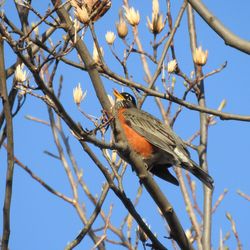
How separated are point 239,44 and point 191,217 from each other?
2.18m

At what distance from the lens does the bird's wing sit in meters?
5.42

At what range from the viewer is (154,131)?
5633 millimetres

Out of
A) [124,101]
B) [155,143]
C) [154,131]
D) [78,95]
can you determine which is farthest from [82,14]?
[124,101]

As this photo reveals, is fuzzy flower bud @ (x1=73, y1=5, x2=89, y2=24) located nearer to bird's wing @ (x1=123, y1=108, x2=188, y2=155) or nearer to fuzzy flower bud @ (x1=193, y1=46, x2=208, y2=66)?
fuzzy flower bud @ (x1=193, y1=46, x2=208, y2=66)

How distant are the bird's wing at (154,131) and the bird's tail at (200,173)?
1.29ft

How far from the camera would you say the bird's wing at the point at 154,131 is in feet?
17.8

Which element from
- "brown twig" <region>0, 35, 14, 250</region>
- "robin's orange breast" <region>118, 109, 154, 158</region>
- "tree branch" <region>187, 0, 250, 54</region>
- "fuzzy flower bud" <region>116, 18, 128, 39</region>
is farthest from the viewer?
"robin's orange breast" <region>118, 109, 154, 158</region>

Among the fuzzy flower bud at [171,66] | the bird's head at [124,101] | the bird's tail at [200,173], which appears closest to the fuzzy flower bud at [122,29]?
the fuzzy flower bud at [171,66]

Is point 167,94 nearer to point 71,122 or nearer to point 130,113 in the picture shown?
point 71,122

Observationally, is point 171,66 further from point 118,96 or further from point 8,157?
point 118,96

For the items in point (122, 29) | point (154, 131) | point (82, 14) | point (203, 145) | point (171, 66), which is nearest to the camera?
point (82, 14)

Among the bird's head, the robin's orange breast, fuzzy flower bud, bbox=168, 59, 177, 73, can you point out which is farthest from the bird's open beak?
fuzzy flower bud, bbox=168, 59, 177, 73

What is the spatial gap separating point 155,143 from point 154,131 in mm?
242

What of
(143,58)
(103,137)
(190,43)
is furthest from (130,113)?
(103,137)
